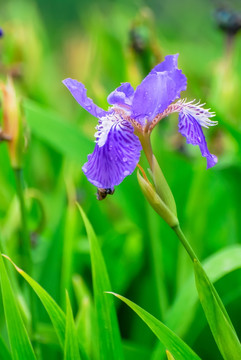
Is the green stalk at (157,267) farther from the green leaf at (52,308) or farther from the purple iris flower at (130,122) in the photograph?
the purple iris flower at (130,122)

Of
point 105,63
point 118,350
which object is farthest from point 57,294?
point 105,63

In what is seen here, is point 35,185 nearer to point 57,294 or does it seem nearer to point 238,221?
point 57,294

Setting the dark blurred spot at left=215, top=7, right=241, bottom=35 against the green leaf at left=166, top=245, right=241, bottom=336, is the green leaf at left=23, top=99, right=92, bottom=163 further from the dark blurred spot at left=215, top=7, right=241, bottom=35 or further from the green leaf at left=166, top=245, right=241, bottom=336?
the dark blurred spot at left=215, top=7, right=241, bottom=35

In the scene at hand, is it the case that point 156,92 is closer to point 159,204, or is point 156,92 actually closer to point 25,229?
point 159,204

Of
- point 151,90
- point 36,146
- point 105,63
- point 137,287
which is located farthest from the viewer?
point 105,63

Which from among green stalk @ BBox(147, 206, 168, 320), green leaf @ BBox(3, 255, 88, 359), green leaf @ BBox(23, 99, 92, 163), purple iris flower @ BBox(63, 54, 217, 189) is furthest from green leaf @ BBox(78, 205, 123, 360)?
green leaf @ BBox(23, 99, 92, 163)
